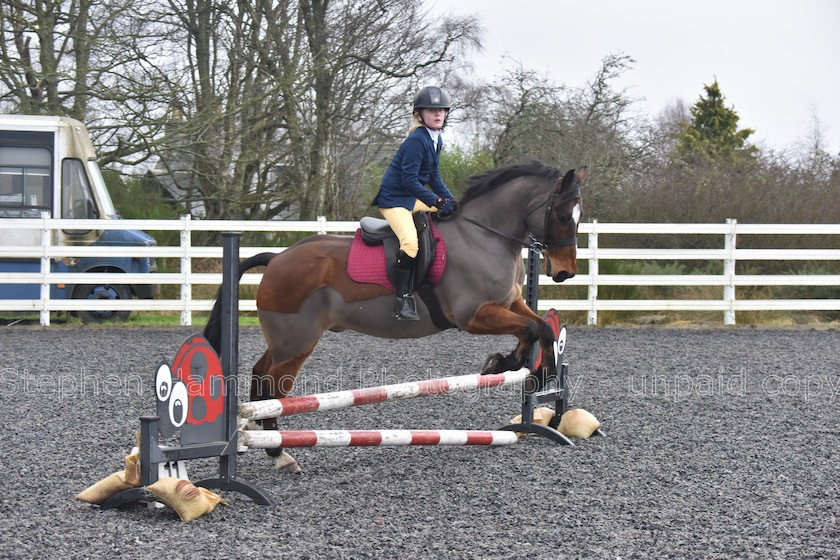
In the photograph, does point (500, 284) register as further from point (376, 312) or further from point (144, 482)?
point (144, 482)

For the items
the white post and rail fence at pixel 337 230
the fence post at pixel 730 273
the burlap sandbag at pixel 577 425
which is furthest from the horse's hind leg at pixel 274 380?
the fence post at pixel 730 273

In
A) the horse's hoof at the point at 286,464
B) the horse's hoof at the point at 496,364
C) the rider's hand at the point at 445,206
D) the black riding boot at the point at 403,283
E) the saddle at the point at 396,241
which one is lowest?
the horse's hoof at the point at 286,464

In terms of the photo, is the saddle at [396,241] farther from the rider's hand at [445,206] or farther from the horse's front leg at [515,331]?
the horse's front leg at [515,331]

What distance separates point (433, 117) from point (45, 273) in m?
9.47

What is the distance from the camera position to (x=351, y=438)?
479 cm

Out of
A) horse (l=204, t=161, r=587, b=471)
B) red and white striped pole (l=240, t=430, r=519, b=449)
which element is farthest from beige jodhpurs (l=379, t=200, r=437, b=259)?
red and white striped pole (l=240, t=430, r=519, b=449)

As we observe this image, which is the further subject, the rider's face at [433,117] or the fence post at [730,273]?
the fence post at [730,273]

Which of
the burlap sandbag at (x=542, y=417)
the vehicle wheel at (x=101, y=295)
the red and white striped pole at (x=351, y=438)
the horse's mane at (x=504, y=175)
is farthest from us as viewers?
the vehicle wheel at (x=101, y=295)

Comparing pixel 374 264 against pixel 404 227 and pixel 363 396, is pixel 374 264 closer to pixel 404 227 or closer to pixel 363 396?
pixel 404 227

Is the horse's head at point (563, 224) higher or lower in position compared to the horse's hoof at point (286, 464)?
higher

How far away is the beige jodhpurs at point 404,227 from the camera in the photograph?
18.2 ft

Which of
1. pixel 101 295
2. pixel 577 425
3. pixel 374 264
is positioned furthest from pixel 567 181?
pixel 101 295

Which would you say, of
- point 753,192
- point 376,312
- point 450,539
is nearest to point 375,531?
point 450,539

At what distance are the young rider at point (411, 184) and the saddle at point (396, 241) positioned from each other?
5 cm
